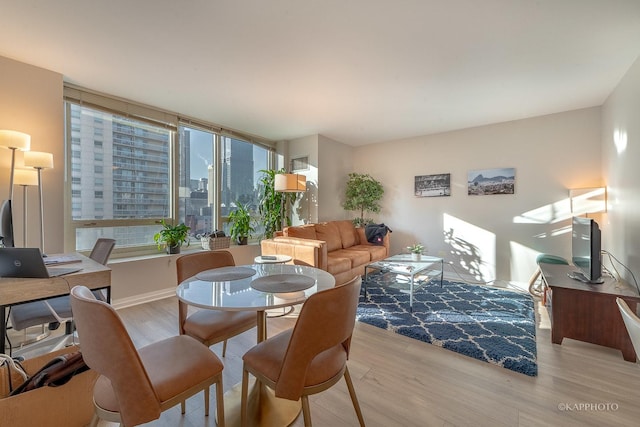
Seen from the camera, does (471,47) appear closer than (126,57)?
Yes

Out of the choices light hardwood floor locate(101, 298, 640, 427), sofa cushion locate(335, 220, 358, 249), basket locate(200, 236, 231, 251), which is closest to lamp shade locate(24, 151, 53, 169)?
light hardwood floor locate(101, 298, 640, 427)

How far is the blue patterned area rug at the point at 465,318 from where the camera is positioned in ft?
7.05

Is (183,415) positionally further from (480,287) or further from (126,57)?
(480,287)

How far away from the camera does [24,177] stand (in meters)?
2.31

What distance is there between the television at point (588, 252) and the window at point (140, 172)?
14.9ft

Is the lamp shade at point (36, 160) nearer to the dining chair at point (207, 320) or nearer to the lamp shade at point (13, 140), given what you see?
the lamp shade at point (13, 140)

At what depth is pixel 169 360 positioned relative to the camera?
1.20m

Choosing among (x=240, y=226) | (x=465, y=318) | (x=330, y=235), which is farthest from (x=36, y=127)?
(x=465, y=318)

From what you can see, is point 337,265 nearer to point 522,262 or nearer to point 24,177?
point 522,262

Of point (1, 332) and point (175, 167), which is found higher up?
point (175, 167)

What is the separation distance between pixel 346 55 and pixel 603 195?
3432mm

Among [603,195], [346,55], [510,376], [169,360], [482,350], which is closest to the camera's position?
[169,360]

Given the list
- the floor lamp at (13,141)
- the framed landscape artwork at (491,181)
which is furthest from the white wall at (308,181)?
the floor lamp at (13,141)

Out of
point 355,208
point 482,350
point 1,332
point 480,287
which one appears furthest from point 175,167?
point 480,287
